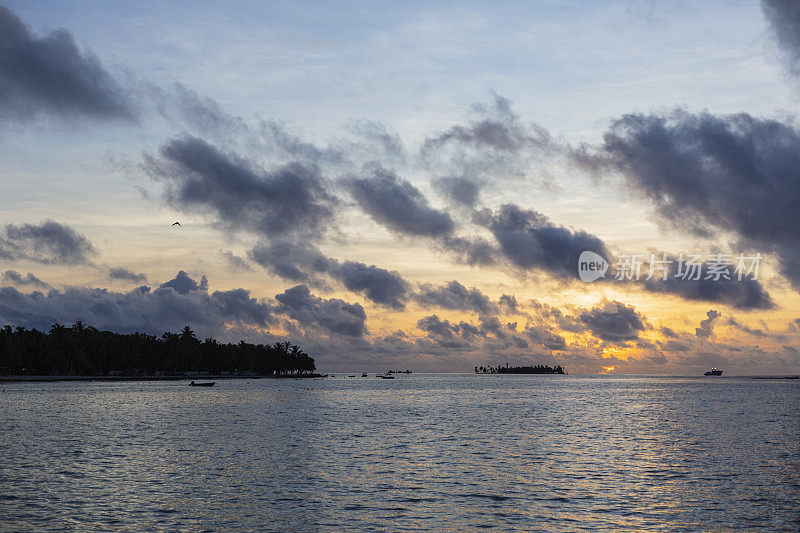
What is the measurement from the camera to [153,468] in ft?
176

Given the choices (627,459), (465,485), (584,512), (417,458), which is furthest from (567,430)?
(584,512)

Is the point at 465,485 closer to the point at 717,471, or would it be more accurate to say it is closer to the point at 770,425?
the point at 717,471

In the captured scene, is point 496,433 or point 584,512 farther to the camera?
point 496,433

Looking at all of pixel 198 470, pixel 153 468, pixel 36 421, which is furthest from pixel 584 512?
pixel 36 421

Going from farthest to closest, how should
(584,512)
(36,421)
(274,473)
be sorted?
(36,421) → (274,473) → (584,512)

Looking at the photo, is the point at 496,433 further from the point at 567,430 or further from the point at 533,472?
the point at 533,472

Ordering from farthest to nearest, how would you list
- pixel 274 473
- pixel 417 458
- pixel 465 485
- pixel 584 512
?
pixel 417 458 → pixel 274 473 → pixel 465 485 → pixel 584 512

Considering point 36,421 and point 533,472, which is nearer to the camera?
point 533,472

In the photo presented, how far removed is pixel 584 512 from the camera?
126ft

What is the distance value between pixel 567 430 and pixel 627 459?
30.0m

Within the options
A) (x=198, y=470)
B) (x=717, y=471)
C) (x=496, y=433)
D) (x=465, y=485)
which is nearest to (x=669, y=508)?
(x=465, y=485)

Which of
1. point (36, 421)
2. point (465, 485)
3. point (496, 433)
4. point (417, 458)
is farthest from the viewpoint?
point (36, 421)

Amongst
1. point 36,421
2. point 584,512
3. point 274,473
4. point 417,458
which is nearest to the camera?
point 584,512

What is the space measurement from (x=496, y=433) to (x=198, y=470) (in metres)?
42.3
